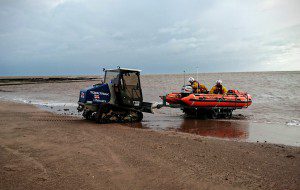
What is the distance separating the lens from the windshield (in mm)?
11648

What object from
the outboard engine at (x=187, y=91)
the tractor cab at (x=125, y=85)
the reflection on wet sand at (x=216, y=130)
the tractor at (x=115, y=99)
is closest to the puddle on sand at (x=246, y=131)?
the reflection on wet sand at (x=216, y=130)

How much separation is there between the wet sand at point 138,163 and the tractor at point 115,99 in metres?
2.75

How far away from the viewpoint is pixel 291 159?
21.7 ft

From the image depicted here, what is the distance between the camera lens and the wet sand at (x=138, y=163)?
4.87 m

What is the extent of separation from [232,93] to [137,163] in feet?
34.5

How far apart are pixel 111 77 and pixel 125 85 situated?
2.33ft

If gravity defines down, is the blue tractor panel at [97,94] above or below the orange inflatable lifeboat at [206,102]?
above

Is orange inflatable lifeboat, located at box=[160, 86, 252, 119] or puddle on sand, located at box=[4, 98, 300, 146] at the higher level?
orange inflatable lifeboat, located at box=[160, 86, 252, 119]

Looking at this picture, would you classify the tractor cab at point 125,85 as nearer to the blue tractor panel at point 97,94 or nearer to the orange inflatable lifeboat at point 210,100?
the blue tractor panel at point 97,94

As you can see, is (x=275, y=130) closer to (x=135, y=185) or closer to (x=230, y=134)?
(x=230, y=134)

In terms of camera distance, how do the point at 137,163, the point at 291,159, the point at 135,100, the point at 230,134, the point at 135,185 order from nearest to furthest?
the point at 135,185 < the point at 137,163 < the point at 291,159 < the point at 230,134 < the point at 135,100

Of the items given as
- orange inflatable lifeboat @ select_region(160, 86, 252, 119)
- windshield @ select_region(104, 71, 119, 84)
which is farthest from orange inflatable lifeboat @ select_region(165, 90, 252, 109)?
windshield @ select_region(104, 71, 119, 84)

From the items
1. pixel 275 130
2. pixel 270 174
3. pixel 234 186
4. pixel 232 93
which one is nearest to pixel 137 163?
pixel 234 186

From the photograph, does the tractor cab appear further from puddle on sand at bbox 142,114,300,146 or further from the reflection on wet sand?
the reflection on wet sand
